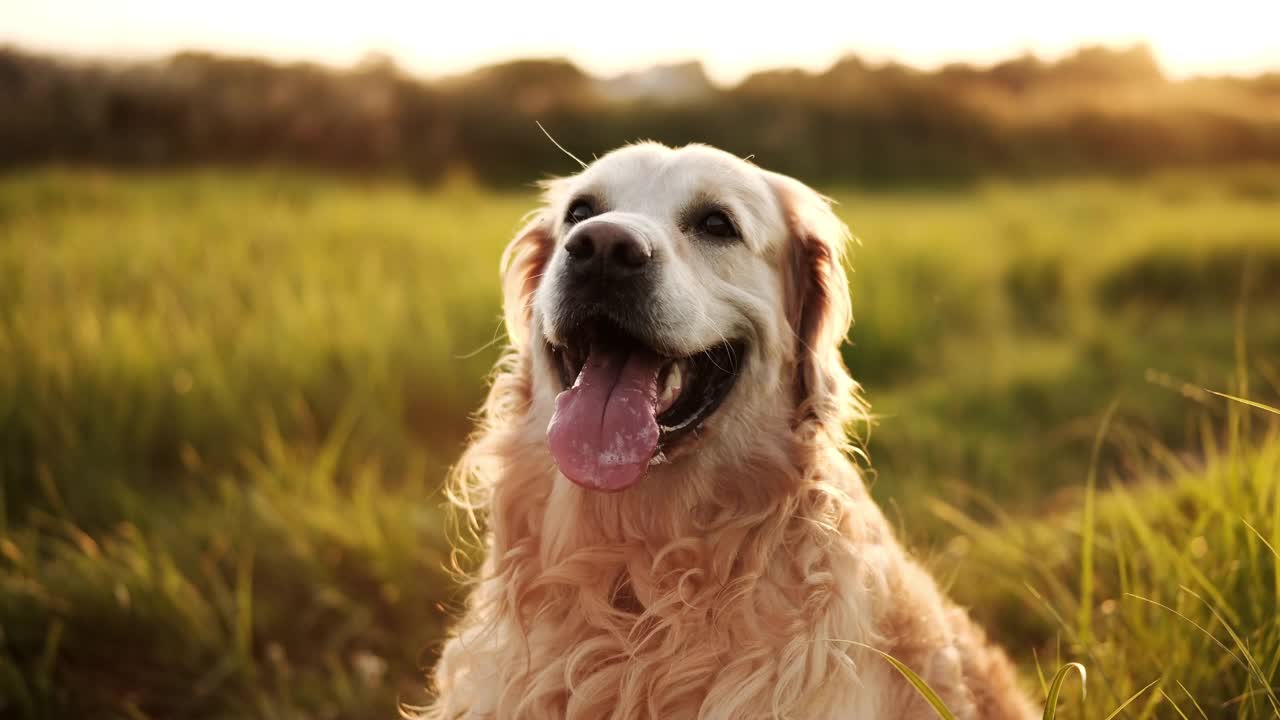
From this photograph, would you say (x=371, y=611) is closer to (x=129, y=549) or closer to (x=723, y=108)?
(x=129, y=549)

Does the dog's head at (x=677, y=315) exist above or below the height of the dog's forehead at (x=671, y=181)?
below

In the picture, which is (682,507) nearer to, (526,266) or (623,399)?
(623,399)

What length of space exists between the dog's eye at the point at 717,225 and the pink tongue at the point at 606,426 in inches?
18.2

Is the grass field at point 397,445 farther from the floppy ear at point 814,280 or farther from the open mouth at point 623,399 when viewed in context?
the open mouth at point 623,399

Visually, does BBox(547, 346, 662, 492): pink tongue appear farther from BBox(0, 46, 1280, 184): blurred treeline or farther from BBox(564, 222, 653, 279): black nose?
BBox(0, 46, 1280, 184): blurred treeline

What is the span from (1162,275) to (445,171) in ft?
32.3

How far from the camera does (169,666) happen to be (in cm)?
322

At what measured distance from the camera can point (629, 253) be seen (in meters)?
2.11

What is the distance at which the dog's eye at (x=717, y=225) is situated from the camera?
247cm

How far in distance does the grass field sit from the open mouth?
72cm

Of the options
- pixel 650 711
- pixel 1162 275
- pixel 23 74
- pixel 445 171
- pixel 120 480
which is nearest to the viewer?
pixel 650 711

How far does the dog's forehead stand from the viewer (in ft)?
8.01

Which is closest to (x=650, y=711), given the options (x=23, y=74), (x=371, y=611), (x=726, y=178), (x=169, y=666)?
(x=726, y=178)

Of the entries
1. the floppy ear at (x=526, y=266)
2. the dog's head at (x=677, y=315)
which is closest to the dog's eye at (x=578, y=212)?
the dog's head at (x=677, y=315)
